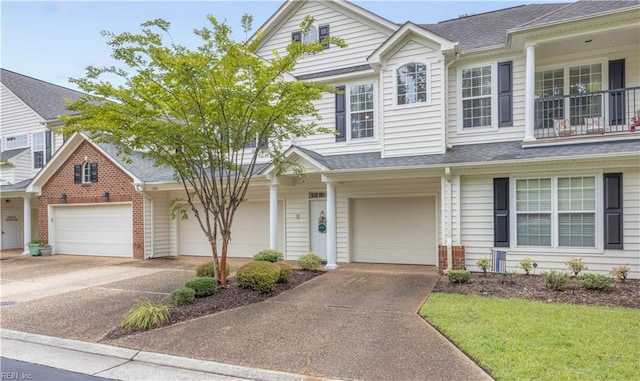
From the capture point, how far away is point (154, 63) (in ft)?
24.6

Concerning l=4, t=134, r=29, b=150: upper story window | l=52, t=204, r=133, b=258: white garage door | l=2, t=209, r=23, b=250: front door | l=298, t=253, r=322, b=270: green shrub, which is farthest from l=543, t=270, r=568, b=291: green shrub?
l=2, t=209, r=23, b=250: front door

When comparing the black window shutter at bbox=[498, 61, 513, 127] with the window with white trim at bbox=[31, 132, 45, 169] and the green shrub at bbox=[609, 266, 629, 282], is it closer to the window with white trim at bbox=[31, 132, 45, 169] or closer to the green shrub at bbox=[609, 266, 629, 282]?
the green shrub at bbox=[609, 266, 629, 282]

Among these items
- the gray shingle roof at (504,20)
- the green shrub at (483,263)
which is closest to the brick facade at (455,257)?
the green shrub at (483,263)

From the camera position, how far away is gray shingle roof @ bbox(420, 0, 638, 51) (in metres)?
9.42

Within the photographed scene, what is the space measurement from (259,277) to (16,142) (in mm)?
18092

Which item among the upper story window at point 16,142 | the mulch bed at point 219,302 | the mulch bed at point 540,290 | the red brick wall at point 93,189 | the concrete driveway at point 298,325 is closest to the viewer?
the concrete driveway at point 298,325

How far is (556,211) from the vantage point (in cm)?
941

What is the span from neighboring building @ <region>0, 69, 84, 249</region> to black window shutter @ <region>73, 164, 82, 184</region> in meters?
3.20

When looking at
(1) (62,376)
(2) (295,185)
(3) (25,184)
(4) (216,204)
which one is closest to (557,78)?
(2) (295,185)

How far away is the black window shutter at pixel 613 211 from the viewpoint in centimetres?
882

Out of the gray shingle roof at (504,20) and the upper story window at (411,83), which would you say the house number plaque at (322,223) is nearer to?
the upper story window at (411,83)

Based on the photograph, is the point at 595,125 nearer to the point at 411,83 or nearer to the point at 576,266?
the point at 576,266

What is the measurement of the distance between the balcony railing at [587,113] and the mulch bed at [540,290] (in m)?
3.91

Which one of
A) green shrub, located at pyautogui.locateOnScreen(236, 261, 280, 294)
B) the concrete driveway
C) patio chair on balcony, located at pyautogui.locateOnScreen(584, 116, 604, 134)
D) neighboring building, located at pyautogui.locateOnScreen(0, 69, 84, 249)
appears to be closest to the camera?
the concrete driveway
